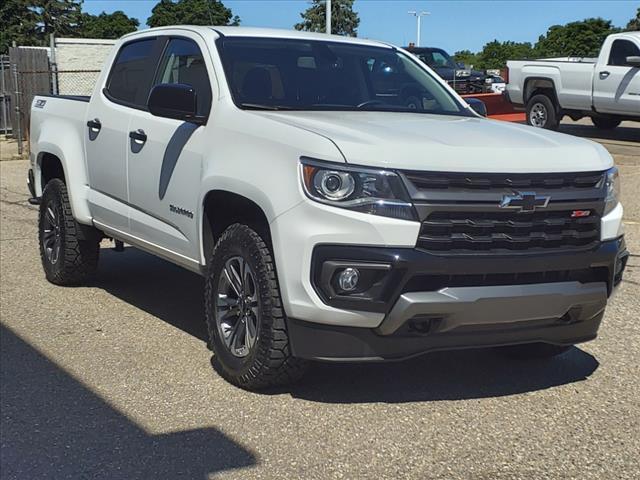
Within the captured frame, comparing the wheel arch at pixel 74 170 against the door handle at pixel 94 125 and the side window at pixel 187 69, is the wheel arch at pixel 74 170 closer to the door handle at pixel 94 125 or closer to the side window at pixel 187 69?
the door handle at pixel 94 125

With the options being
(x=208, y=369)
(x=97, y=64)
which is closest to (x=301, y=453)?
(x=208, y=369)

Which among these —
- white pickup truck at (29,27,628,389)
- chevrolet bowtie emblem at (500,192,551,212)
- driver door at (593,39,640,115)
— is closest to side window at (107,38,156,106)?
white pickup truck at (29,27,628,389)

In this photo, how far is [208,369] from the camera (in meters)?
5.04

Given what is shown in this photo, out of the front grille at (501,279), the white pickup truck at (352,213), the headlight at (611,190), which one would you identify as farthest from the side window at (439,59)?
the front grille at (501,279)

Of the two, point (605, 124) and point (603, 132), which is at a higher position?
point (605, 124)

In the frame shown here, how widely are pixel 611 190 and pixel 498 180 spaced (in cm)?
83

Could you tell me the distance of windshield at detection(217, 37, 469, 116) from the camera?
513 cm

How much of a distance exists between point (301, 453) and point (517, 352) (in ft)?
6.25

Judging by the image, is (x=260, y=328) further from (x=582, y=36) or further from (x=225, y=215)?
(x=582, y=36)

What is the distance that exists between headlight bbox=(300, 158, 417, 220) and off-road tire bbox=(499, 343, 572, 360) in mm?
1670

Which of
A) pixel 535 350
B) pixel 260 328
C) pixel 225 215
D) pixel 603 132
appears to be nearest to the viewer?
pixel 260 328

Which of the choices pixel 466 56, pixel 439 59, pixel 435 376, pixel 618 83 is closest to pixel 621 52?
pixel 618 83

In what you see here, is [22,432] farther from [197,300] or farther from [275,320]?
[197,300]

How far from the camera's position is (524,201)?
4.09 meters
